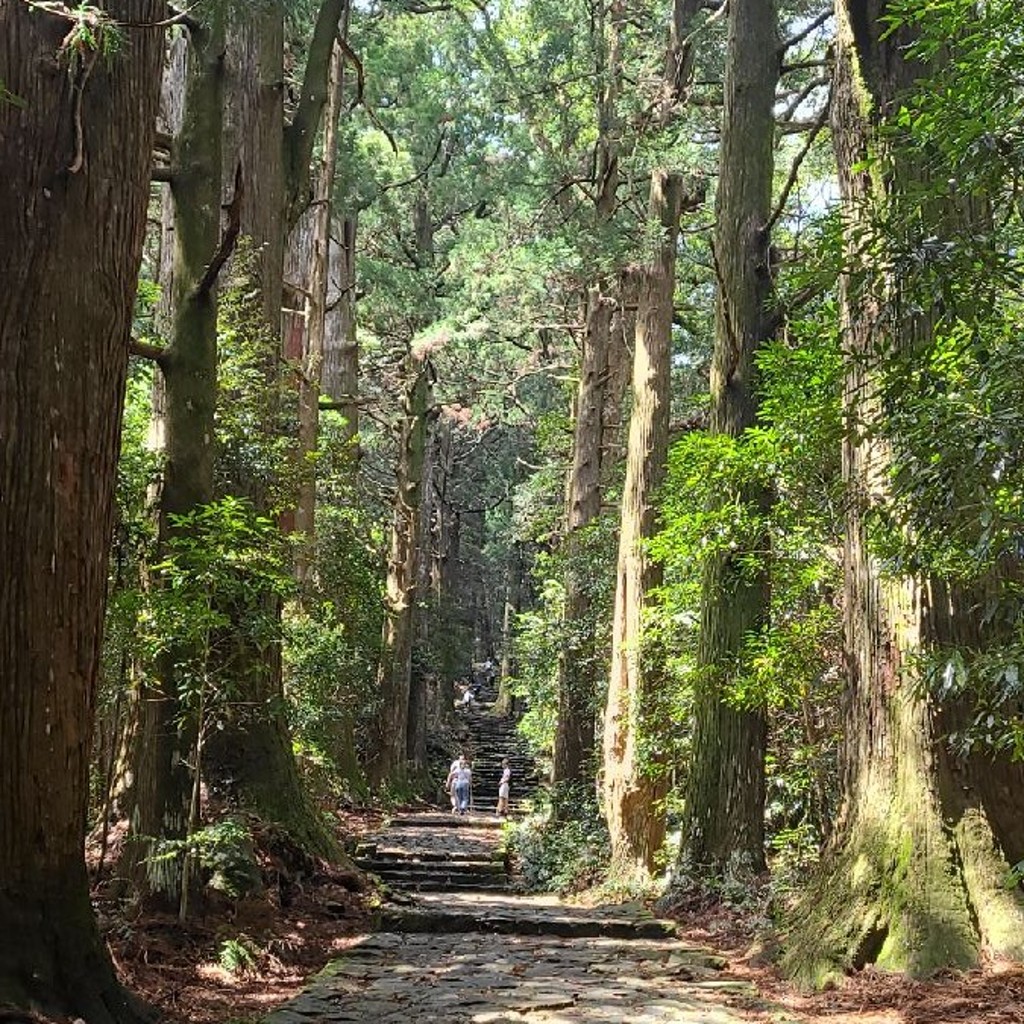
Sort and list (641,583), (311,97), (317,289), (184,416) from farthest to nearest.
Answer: (317,289)
(641,583)
(311,97)
(184,416)

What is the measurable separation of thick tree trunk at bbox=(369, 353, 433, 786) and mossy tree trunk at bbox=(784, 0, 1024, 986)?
695 inches

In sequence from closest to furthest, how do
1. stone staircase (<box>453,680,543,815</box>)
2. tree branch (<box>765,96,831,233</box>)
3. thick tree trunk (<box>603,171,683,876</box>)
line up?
tree branch (<box>765,96,831,233</box>) < thick tree trunk (<box>603,171,683,876</box>) < stone staircase (<box>453,680,543,815</box>)

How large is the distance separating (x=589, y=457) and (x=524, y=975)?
40.5ft

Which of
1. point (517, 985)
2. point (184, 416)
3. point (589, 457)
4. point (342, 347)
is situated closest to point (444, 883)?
point (589, 457)

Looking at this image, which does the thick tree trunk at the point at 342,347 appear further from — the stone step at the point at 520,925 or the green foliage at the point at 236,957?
the green foliage at the point at 236,957

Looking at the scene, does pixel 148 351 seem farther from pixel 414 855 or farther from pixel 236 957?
pixel 414 855

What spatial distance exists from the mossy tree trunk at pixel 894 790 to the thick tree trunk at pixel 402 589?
695 inches

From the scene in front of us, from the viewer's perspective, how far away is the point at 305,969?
6914 millimetres

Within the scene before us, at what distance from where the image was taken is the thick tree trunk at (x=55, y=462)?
4219 millimetres

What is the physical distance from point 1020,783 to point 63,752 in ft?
15.6

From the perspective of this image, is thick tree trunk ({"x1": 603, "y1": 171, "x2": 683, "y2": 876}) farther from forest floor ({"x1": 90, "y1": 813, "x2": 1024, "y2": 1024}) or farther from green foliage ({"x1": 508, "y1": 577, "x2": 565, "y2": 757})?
green foliage ({"x1": 508, "y1": 577, "x2": 565, "y2": 757})

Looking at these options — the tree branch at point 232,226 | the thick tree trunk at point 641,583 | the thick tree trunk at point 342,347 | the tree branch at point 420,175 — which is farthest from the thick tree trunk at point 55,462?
the thick tree trunk at point 342,347

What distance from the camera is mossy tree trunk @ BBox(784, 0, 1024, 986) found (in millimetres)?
5535

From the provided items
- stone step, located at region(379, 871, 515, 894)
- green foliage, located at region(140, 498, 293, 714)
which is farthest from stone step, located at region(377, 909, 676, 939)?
stone step, located at region(379, 871, 515, 894)
